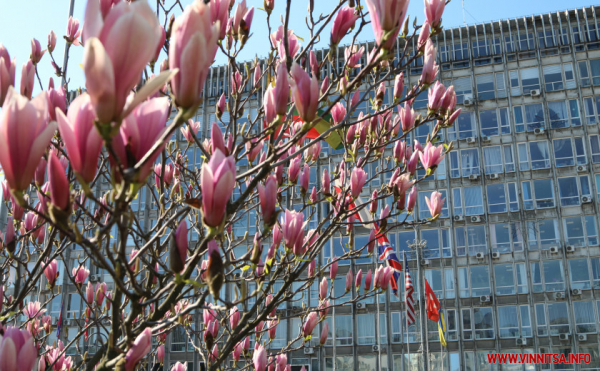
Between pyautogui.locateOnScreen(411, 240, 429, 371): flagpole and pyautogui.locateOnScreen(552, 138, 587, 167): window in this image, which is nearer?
pyautogui.locateOnScreen(411, 240, 429, 371): flagpole

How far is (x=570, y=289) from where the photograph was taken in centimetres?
2402

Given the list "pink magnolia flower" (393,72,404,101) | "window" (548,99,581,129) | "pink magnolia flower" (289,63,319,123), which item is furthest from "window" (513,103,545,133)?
"pink magnolia flower" (289,63,319,123)

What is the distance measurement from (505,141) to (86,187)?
28.0 m

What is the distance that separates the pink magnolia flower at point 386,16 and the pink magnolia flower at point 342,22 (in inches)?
33.0

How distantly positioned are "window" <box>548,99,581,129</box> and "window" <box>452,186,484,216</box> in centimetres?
481

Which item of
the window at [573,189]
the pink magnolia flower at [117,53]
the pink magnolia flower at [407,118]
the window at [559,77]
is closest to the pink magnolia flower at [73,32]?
the pink magnolia flower at [407,118]

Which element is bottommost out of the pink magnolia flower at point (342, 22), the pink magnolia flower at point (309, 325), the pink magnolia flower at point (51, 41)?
the pink magnolia flower at point (309, 325)

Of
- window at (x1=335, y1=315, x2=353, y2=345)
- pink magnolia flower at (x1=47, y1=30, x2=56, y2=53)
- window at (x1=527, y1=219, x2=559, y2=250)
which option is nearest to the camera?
pink magnolia flower at (x1=47, y1=30, x2=56, y2=53)

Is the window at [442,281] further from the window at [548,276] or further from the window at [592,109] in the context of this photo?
the window at [592,109]

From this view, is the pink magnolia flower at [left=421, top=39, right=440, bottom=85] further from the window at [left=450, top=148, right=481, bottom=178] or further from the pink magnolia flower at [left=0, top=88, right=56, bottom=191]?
the window at [left=450, top=148, right=481, bottom=178]

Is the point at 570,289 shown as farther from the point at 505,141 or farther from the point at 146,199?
the point at 146,199

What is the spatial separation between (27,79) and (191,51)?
145 cm

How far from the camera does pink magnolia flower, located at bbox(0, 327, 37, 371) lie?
1.30 m

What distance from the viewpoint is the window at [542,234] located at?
25.1 meters
